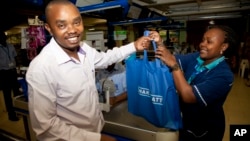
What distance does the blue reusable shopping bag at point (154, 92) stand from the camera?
1.17m

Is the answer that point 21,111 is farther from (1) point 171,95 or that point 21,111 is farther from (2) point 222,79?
(2) point 222,79

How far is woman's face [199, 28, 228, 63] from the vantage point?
4.27 feet

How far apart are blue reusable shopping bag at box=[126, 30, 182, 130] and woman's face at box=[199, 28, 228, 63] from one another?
0.39m

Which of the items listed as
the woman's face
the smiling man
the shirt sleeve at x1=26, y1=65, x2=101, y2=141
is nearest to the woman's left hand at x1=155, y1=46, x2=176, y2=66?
the woman's face

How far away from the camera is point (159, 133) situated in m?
1.41

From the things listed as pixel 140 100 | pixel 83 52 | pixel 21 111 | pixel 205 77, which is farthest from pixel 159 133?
pixel 21 111

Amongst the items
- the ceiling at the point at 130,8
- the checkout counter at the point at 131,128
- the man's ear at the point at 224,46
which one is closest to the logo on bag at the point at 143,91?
the checkout counter at the point at 131,128

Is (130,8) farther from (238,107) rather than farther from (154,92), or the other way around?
(238,107)

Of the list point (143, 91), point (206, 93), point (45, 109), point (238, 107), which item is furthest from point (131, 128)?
point (238, 107)

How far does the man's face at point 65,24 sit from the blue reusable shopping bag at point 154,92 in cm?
44

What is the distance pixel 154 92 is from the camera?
1206mm

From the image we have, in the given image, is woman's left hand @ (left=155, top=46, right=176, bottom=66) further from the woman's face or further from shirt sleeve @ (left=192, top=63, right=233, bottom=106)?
the woman's face

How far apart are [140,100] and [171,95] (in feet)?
0.81

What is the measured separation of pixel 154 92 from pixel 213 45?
55 centimetres
